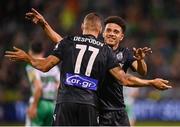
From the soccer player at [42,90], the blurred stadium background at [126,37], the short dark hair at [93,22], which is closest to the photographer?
the short dark hair at [93,22]

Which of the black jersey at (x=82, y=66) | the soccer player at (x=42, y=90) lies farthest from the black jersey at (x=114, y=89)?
the soccer player at (x=42, y=90)

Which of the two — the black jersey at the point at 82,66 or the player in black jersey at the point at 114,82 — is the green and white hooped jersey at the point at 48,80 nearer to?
the player in black jersey at the point at 114,82

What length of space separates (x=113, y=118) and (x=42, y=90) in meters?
3.52

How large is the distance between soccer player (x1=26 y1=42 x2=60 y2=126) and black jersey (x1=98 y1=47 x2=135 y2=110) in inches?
129

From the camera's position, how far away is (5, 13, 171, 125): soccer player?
9.06 metres

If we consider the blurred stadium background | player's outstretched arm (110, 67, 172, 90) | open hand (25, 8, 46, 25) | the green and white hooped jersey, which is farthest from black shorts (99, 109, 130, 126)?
the blurred stadium background

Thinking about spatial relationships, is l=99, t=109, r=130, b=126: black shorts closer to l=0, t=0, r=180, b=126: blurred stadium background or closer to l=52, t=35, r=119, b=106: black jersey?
l=52, t=35, r=119, b=106: black jersey

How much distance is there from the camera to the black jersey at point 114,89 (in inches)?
384

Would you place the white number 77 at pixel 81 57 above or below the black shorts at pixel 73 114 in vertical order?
above

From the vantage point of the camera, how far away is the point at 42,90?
43.3 feet

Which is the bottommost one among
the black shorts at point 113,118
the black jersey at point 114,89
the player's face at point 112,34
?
the black shorts at point 113,118

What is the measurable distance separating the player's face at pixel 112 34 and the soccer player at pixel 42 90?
3388mm

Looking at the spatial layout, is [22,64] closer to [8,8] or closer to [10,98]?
[10,98]

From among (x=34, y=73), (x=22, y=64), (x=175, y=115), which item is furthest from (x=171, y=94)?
(x=34, y=73)
